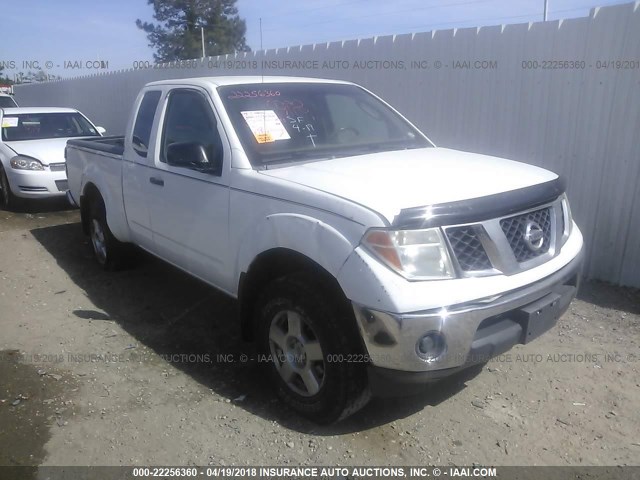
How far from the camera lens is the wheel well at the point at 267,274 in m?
2.88

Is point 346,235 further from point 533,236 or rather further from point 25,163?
point 25,163

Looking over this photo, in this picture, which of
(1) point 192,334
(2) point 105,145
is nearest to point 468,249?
(1) point 192,334

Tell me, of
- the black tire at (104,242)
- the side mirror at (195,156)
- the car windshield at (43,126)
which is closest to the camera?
the side mirror at (195,156)

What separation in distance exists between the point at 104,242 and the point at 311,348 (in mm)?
3473

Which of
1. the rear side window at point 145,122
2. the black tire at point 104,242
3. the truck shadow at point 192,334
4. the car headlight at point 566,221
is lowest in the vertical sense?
the truck shadow at point 192,334

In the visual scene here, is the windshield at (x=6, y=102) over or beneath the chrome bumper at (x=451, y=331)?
over

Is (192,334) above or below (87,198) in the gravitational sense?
below

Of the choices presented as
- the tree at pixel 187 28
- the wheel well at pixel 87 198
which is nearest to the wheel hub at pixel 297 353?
the wheel well at pixel 87 198

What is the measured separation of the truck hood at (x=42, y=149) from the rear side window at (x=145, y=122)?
13.7ft

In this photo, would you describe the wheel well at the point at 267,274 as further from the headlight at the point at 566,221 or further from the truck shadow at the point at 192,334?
the headlight at the point at 566,221

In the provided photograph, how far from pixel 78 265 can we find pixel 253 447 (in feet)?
13.1

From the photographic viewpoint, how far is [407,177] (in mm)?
3031

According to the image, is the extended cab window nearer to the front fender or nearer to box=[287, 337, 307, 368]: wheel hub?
the front fender

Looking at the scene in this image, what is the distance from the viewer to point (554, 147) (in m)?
5.35
